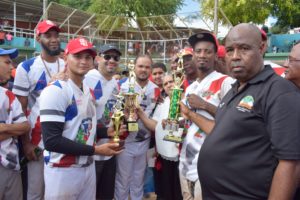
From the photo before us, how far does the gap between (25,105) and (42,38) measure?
2.94 feet

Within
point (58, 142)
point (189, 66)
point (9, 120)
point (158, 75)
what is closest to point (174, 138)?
point (189, 66)

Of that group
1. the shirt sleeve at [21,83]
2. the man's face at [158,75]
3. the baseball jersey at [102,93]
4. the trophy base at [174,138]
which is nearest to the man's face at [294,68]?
the trophy base at [174,138]

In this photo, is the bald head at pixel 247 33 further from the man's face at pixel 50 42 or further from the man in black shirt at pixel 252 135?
the man's face at pixel 50 42

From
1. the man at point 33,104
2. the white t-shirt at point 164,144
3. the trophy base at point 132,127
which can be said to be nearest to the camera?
the trophy base at point 132,127

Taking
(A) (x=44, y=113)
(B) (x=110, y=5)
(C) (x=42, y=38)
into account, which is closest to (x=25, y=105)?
(C) (x=42, y=38)

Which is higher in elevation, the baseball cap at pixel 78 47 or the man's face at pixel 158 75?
the baseball cap at pixel 78 47

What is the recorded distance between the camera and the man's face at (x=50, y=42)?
4570 mm

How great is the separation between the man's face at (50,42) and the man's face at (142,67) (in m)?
1.14

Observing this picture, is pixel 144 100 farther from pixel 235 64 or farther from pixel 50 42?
pixel 235 64

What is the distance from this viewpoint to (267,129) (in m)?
2.04

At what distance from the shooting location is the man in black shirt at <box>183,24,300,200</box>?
1.97m

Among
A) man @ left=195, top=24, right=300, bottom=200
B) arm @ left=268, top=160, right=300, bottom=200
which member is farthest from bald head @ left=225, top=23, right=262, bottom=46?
arm @ left=268, top=160, right=300, bottom=200

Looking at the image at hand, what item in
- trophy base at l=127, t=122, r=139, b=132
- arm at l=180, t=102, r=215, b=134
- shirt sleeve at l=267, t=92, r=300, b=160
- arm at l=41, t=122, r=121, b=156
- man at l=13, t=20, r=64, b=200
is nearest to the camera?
shirt sleeve at l=267, t=92, r=300, b=160

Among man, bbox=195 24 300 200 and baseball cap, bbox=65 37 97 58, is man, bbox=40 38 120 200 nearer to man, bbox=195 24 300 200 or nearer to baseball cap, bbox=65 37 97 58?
baseball cap, bbox=65 37 97 58
